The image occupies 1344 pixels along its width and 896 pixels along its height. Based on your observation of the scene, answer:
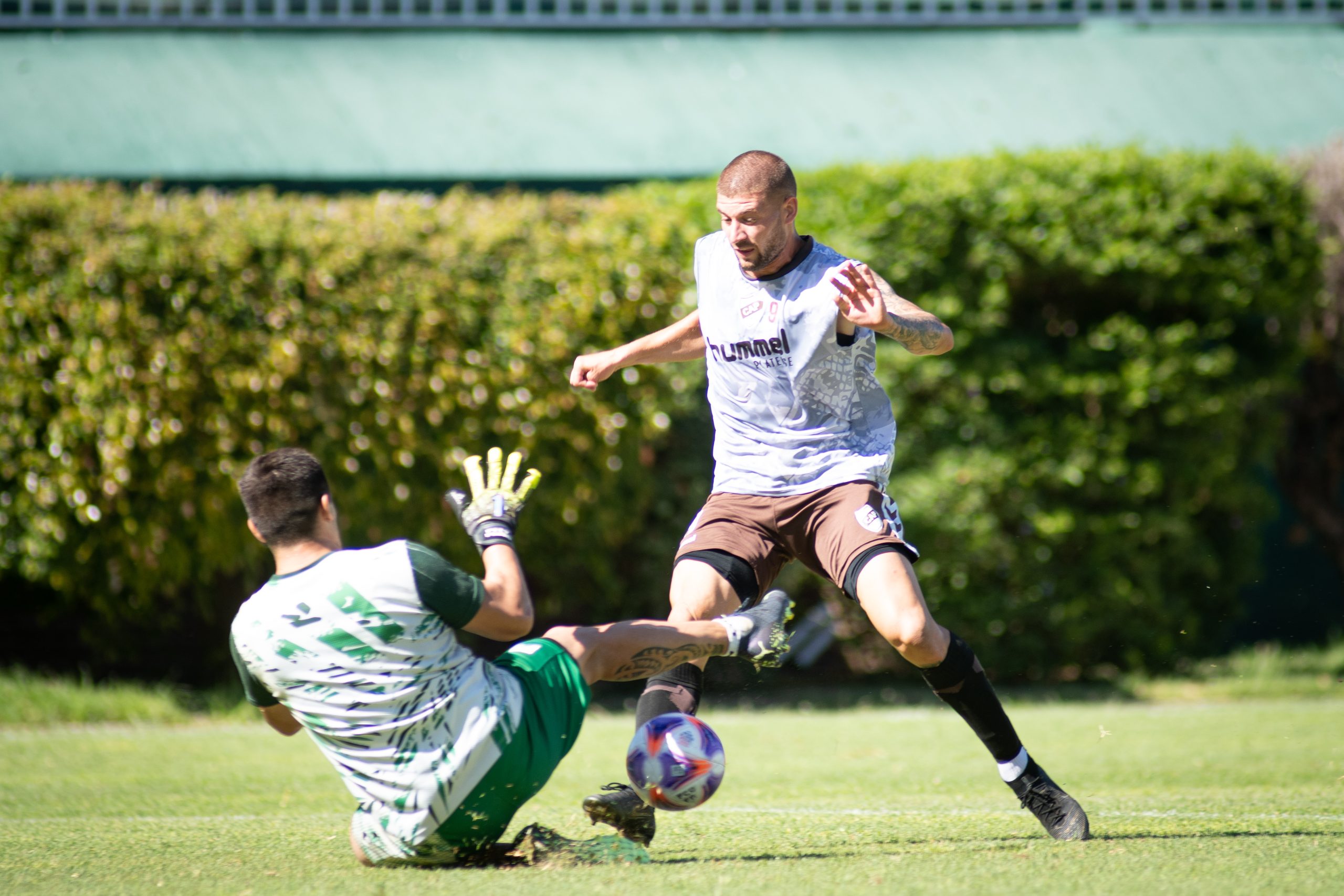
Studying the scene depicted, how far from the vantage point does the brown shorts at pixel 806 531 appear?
4383 millimetres

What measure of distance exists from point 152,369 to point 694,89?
5600 millimetres

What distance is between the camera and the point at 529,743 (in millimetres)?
3627

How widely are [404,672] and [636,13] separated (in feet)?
31.4

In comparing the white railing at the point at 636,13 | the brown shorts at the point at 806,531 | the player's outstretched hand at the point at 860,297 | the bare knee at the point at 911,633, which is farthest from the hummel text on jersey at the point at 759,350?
the white railing at the point at 636,13

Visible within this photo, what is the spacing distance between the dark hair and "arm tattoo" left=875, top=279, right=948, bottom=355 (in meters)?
1.87

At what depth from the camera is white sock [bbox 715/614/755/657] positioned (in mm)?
4066

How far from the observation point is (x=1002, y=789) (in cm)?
584

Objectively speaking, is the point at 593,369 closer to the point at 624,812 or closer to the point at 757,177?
the point at 757,177

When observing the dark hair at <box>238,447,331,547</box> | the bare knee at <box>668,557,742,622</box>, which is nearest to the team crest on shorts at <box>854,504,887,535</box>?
the bare knee at <box>668,557,742,622</box>

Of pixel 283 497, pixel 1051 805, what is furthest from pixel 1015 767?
pixel 283 497

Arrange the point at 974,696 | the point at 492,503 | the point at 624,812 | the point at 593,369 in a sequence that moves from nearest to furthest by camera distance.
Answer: the point at 492,503, the point at 624,812, the point at 974,696, the point at 593,369

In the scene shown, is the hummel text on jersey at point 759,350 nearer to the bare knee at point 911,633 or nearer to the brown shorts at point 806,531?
the brown shorts at point 806,531

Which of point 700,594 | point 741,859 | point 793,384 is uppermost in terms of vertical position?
point 793,384

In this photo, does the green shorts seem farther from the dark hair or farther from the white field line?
the white field line
